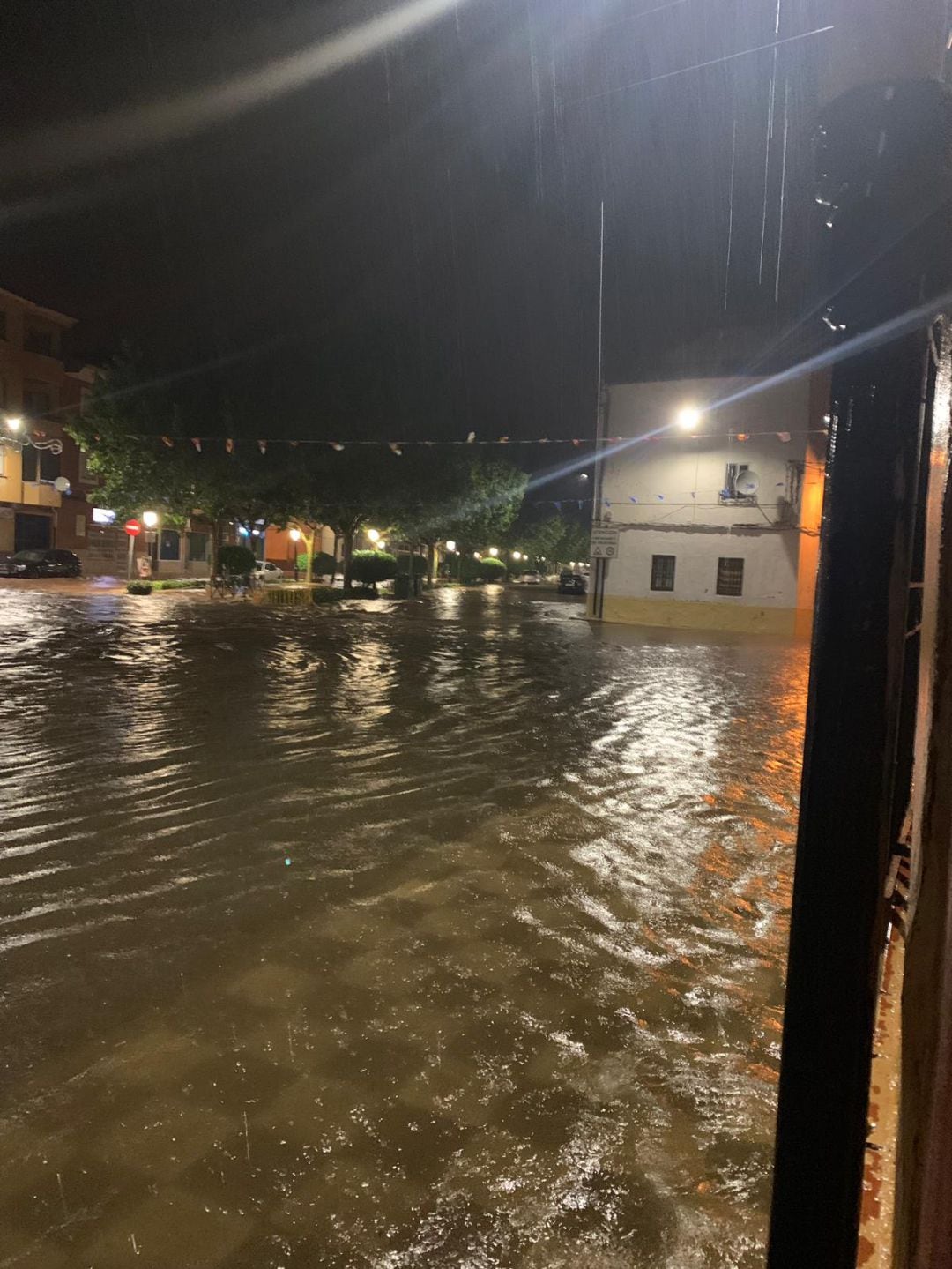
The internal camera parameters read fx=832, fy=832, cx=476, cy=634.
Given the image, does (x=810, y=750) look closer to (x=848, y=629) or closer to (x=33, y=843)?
(x=848, y=629)

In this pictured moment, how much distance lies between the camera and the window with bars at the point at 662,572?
1109 inches

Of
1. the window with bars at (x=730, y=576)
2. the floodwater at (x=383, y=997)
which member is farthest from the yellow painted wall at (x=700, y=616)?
the floodwater at (x=383, y=997)

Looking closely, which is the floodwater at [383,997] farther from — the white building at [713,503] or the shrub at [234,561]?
the shrub at [234,561]

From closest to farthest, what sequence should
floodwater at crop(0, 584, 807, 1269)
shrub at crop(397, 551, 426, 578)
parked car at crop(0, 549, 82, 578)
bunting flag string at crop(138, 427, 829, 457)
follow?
floodwater at crop(0, 584, 807, 1269) < bunting flag string at crop(138, 427, 829, 457) < parked car at crop(0, 549, 82, 578) < shrub at crop(397, 551, 426, 578)

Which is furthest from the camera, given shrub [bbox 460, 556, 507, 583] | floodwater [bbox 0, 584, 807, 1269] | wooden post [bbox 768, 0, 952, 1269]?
shrub [bbox 460, 556, 507, 583]

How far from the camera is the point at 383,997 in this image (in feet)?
11.9

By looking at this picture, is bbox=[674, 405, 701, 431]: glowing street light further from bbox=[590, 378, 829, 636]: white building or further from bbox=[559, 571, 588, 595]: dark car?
bbox=[559, 571, 588, 595]: dark car

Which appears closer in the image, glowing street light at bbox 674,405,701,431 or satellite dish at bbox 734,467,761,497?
satellite dish at bbox 734,467,761,497

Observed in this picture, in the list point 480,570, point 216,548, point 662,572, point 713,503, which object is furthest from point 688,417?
point 480,570

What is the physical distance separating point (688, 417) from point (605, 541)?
4798 millimetres

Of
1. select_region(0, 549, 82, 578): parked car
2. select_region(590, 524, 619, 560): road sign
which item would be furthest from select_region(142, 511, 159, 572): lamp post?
select_region(590, 524, 619, 560): road sign

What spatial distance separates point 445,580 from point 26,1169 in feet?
209

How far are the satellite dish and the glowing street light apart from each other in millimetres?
2244

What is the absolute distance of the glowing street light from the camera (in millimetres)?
26469
